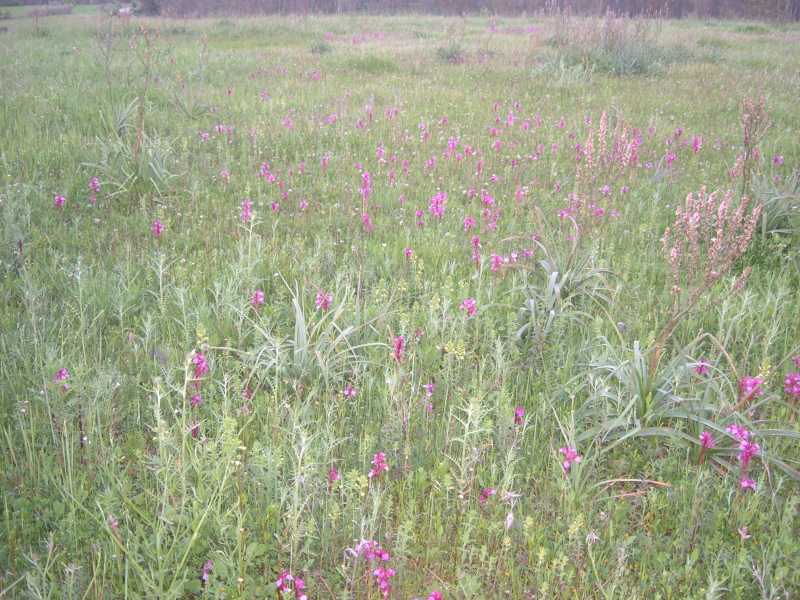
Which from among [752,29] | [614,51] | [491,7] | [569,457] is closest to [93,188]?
[569,457]

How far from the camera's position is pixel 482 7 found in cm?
3881

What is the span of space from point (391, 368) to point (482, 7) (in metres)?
40.6

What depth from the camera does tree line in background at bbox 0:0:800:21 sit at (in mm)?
35062

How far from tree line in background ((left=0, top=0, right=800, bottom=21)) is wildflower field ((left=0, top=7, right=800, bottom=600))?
105 ft

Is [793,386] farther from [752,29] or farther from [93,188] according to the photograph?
[752,29]

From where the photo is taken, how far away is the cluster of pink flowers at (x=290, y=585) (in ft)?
6.24

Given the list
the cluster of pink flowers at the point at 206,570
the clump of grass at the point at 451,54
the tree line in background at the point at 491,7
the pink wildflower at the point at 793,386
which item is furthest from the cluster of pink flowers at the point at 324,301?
the tree line in background at the point at 491,7

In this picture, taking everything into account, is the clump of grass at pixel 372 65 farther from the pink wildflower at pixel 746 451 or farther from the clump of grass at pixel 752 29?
the clump of grass at pixel 752 29

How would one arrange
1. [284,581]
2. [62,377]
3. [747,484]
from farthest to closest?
[62,377] < [747,484] < [284,581]

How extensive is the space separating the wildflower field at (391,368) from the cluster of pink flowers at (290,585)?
0.02m

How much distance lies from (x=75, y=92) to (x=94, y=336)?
267 inches

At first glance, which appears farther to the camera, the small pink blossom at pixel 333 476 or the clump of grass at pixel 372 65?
the clump of grass at pixel 372 65

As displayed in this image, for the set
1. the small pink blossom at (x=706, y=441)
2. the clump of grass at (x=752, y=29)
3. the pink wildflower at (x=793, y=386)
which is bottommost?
the small pink blossom at (x=706, y=441)

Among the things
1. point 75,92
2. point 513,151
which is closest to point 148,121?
point 75,92
